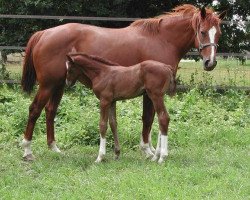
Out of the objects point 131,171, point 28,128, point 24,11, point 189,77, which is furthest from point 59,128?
point 24,11

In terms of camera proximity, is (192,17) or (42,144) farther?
(42,144)

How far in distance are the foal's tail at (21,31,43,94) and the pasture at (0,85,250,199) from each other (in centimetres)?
97

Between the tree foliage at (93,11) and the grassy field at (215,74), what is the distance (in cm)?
129

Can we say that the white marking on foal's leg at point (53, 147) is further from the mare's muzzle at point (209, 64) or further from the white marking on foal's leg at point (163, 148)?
the mare's muzzle at point (209, 64)

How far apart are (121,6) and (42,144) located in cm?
632

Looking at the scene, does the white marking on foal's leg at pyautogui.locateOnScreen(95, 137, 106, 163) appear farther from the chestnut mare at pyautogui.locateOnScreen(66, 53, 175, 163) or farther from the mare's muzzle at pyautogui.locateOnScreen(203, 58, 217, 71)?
the mare's muzzle at pyautogui.locateOnScreen(203, 58, 217, 71)

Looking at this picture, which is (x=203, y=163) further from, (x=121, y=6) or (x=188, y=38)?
(x=121, y=6)

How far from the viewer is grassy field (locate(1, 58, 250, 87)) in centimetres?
1082

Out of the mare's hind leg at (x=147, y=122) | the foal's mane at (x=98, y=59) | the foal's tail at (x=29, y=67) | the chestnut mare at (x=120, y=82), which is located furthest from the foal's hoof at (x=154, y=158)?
the foal's tail at (x=29, y=67)

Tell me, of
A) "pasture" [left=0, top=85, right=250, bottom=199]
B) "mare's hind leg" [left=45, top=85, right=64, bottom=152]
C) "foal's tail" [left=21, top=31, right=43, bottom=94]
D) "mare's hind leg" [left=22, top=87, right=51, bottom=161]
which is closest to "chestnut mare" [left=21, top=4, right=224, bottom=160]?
"mare's hind leg" [left=22, top=87, right=51, bottom=161]

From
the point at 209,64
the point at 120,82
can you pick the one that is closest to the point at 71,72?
the point at 120,82

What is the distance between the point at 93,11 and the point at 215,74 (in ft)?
11.7

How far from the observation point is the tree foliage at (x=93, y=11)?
40.1 ft

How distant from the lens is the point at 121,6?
12.6 metres
